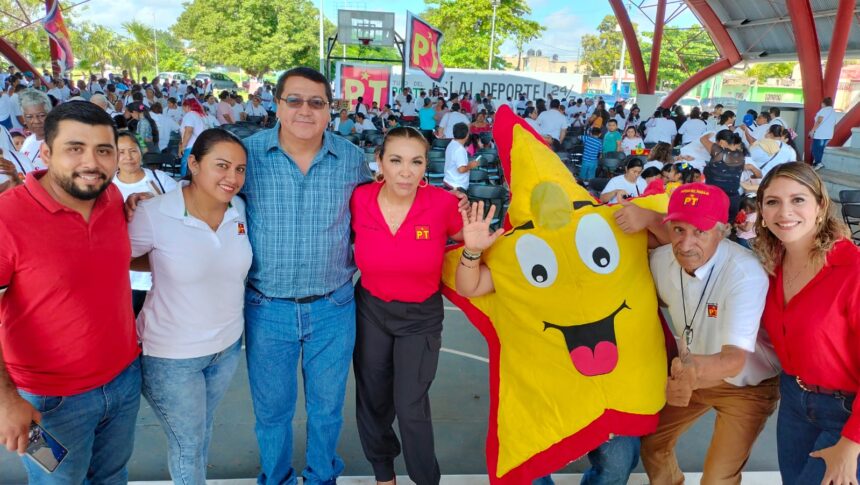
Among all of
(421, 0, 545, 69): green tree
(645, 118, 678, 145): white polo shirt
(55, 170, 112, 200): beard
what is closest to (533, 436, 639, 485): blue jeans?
(55, 170, 112, 200): beard

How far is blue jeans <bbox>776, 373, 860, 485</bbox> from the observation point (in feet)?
6.15

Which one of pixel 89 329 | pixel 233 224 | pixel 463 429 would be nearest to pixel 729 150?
pixel 463 429

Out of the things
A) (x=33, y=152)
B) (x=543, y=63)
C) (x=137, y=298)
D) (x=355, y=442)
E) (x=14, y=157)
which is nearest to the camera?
(x=137, y=298)

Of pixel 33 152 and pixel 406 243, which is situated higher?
pixel 33 152

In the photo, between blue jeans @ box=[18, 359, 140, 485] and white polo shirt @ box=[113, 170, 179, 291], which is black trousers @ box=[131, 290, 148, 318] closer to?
white polo shirt @ box=[113, 170, 179, 291]

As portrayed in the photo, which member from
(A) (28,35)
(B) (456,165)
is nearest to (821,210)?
(B) (456,165)

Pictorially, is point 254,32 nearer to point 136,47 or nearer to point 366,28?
point 136,47

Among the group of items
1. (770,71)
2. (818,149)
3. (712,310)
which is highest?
(770,71)

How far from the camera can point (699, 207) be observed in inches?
77.3

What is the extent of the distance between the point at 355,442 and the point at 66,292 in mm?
1850

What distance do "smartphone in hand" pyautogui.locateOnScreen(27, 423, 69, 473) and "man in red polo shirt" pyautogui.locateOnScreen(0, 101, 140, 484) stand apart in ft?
0.10

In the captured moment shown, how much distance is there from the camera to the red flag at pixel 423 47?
51.5 ft

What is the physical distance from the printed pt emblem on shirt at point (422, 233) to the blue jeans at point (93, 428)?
44.7 inches

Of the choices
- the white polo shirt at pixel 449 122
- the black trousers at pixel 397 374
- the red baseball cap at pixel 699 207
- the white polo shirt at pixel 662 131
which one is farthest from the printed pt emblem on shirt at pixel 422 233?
the white polo shirt at pixel 662 131
